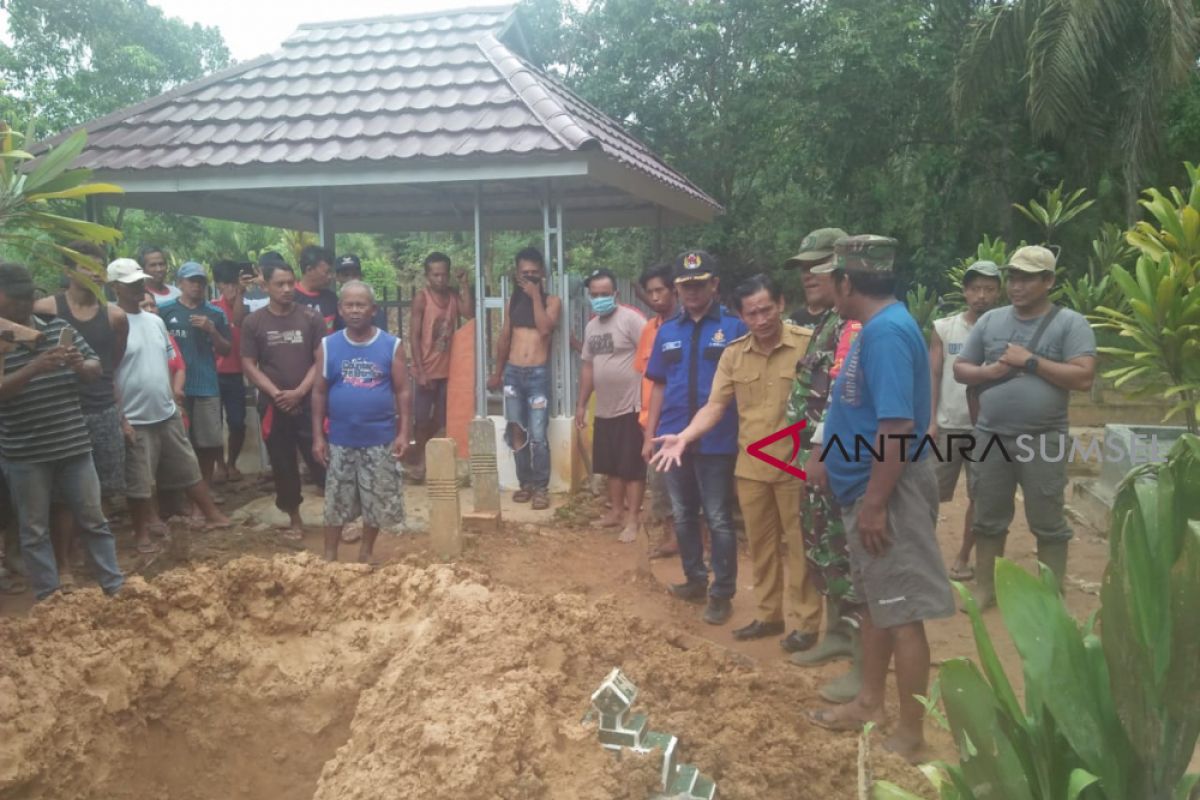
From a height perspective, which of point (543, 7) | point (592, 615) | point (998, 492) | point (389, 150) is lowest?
point (592, 615)

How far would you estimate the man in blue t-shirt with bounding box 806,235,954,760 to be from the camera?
10.6ft

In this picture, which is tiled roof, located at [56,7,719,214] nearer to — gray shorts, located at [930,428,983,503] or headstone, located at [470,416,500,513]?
headstone, located at [470,416,500,513]

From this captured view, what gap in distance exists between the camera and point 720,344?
486cm

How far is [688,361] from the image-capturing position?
16.3 feet

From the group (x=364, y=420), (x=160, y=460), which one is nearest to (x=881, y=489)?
(x=364, y=420)

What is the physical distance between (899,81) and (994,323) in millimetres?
10356

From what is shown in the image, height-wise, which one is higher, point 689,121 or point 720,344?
point 689,121

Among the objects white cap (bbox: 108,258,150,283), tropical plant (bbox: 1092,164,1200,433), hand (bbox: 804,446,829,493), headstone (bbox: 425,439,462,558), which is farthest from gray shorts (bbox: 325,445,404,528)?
tropical plant (bbox: 1092,164,1200,433)

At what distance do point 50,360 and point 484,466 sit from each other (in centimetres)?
278

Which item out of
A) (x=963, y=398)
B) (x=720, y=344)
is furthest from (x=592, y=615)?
(x=963, y=398)

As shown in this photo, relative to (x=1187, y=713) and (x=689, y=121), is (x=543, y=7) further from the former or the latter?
(x=1187, y=713)

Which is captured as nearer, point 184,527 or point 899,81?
point 184,527

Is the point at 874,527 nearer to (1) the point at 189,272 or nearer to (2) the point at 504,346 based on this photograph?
(2) the point at 504,346

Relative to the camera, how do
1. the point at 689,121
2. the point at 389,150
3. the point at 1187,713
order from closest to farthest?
the point at 1187,713 → the point at 389,150 → the point at 689,121
